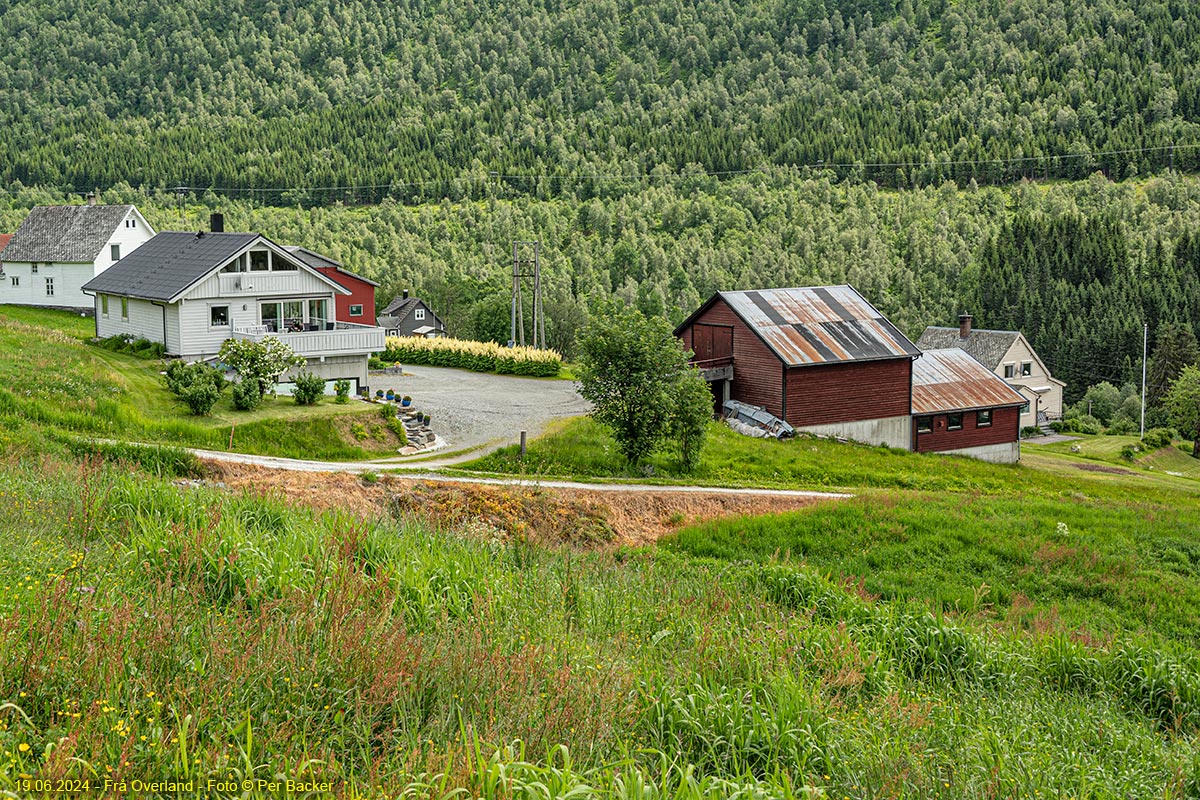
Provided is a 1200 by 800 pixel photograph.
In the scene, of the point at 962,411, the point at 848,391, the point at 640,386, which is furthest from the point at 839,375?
the point at 640,386

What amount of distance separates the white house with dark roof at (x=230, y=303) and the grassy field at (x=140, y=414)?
9.15 feet

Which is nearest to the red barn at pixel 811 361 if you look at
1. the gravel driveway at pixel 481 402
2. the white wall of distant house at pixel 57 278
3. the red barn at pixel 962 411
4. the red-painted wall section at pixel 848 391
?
the red-painted wall section at pixel 848 391

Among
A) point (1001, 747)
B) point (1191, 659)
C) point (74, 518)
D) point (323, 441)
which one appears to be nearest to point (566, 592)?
point (1001, 747)

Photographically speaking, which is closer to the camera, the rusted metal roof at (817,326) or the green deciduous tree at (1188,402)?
the rusted metal roof at (817,326)

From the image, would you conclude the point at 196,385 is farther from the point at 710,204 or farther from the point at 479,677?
the point at 710,204

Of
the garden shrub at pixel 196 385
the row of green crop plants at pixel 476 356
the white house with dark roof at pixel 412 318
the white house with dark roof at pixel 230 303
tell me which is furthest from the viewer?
the white house with dark roof at pixel 412 318

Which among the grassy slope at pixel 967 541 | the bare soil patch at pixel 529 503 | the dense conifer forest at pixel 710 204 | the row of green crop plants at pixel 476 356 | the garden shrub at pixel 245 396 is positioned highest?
the dense conifer forest at pixel 710 204

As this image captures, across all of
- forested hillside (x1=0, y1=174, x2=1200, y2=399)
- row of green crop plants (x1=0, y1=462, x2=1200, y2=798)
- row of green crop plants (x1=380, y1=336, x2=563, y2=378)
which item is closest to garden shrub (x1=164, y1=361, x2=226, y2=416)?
row of green crop plants (x1=0, y1=462, x2=1200, y2=798)

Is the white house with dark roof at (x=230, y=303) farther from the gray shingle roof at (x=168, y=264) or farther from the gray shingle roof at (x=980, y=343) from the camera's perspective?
the gray shingle roof at (x=980, y=343)

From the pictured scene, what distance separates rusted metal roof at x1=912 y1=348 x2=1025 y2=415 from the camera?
45625 mm

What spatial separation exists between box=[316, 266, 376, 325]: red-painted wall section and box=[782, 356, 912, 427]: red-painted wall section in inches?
1121

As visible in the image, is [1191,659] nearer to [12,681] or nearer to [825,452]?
[12,681]

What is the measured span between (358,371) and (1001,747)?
34352 mm

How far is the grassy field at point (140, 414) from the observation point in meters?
25.1
